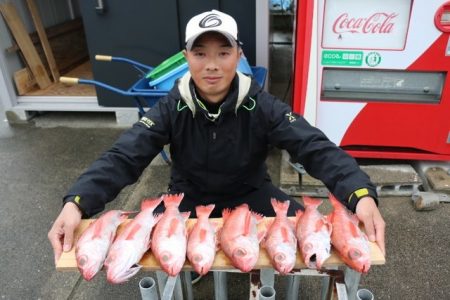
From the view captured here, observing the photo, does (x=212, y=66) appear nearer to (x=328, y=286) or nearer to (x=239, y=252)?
(x=239, y=252)

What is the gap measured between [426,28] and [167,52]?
2.66m

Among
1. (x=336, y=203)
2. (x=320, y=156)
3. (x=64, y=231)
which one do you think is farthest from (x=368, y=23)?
(x=64, y=231)

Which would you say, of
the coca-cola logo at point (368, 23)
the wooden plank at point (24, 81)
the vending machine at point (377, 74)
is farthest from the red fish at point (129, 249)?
the wooden plank at point (24, 81)

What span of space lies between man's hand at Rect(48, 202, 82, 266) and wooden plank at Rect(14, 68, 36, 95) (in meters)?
4.13

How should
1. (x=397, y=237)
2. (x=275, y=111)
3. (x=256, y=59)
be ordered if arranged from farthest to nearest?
(x=256, y=59) → (x=397, y=237) → (x=275, y=111)

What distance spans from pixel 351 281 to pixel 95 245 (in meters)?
1.14

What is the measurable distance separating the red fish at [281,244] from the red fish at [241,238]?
59mm

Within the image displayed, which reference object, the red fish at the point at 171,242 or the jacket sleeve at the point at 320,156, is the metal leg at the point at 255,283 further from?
the jacket sleeve at the point at 320,156

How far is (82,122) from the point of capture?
534 cm

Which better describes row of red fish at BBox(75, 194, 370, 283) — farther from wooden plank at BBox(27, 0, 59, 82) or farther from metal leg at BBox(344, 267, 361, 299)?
wooden plank at BBox(27, 0, 59, 82)

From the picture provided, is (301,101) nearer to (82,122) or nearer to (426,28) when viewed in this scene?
(426,28)

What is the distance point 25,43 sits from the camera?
17.9ft

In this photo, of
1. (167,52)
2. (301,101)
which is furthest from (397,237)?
(167,52)

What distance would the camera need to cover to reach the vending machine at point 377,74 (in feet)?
10.3
